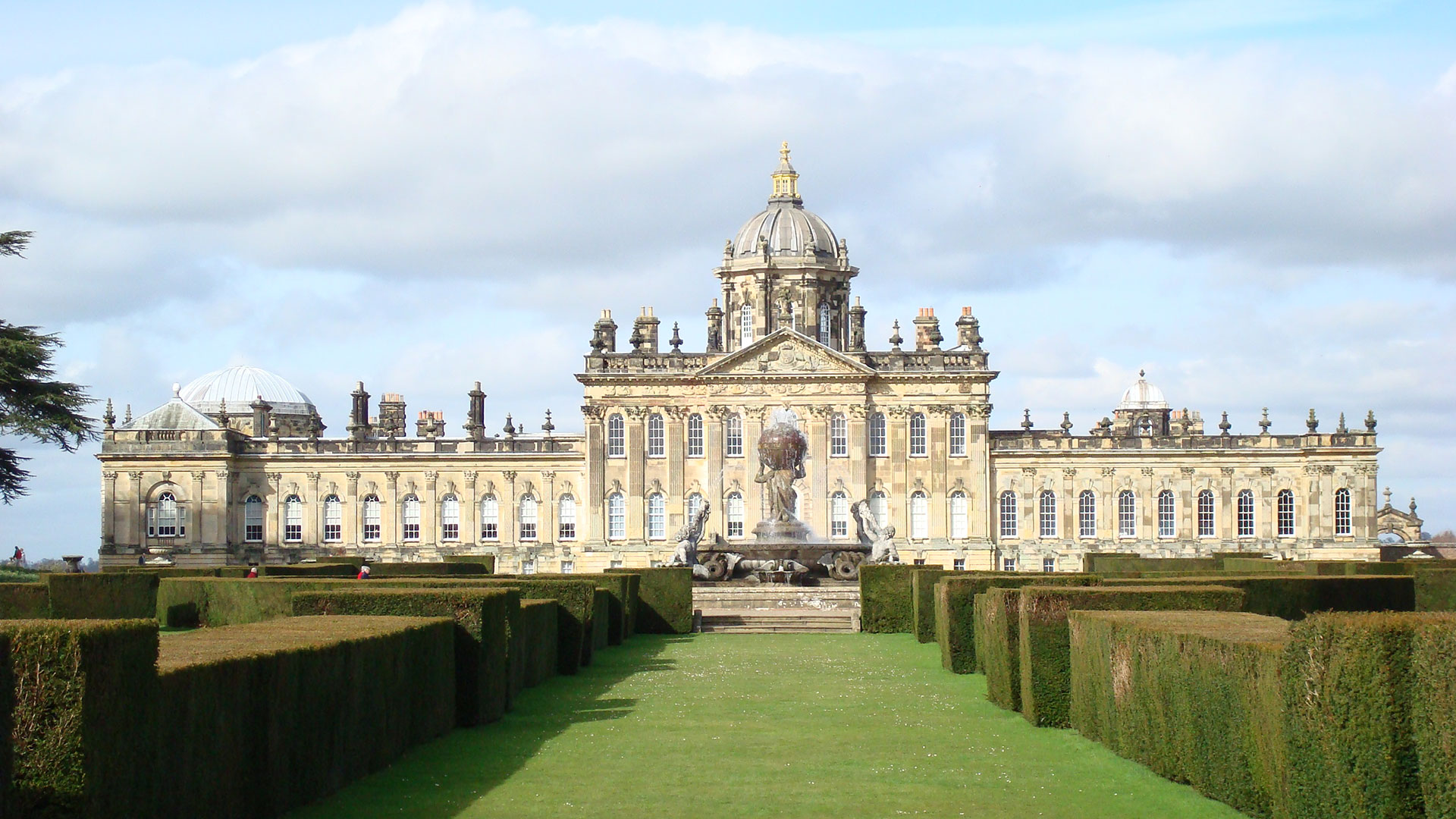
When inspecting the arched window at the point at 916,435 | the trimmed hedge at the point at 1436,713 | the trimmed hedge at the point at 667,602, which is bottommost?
the trimmed hedge at the point at 667,602

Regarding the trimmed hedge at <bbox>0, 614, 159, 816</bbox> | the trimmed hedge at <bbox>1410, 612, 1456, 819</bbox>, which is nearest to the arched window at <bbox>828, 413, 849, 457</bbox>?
the trimmed hedge at <bbox>1410, 612, 1456, 819</bbox>

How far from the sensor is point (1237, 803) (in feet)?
39.0

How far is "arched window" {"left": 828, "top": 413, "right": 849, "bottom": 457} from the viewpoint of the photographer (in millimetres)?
63438

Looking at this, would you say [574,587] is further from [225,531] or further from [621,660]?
[225,531]

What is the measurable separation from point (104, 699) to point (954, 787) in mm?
6408

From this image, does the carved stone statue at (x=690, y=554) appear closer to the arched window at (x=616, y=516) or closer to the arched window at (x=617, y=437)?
the arched window at (x=616, y=516)

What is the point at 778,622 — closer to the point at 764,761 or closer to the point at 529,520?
the point at 764,761

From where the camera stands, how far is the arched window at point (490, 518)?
66000mm

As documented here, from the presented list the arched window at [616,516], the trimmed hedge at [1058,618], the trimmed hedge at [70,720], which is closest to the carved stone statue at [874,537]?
the trimmed hedge at [1058,618]

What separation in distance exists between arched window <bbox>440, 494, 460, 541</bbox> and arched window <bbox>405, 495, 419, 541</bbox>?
875 mm

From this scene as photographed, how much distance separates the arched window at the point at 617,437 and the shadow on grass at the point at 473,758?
1596 inches

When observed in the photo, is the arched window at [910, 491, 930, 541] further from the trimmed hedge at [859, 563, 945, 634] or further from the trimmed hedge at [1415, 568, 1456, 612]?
the trimmed hedge at [1415, 568, 1456, 612]

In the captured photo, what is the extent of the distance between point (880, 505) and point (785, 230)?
44.1 feet

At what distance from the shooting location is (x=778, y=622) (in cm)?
3328
